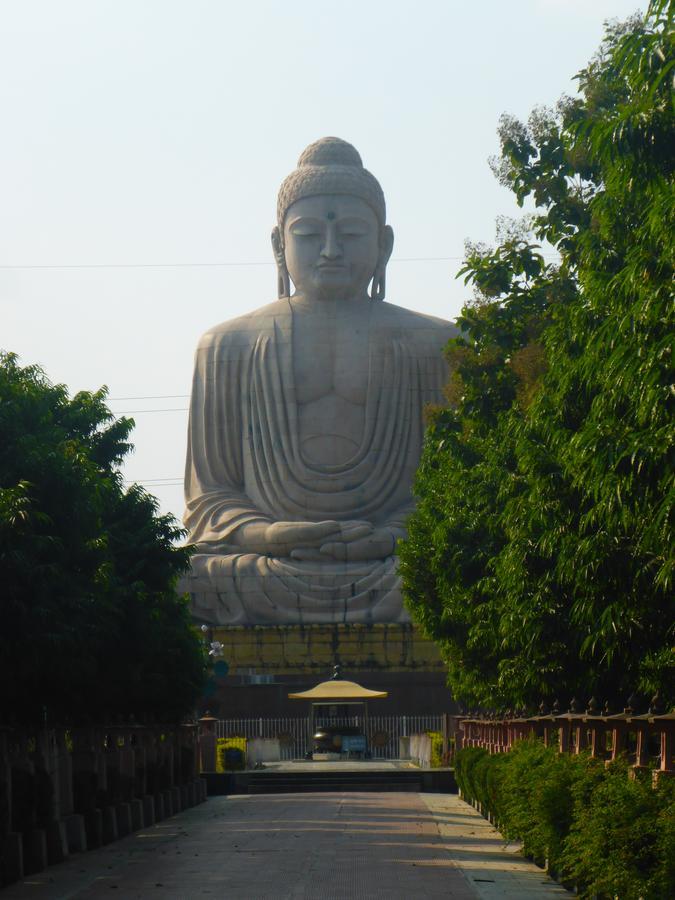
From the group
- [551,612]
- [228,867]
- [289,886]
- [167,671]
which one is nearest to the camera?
[289,886]

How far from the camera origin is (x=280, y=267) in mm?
40406

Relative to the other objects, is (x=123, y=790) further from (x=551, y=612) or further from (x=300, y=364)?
(x=300, y=364)

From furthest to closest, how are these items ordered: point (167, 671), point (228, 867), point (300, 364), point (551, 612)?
point (300, 364)
point (167, 671)
point (551, 612)
point (228, 867)

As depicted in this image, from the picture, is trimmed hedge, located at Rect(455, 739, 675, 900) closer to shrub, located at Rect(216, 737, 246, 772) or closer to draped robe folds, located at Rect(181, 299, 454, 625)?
shrub, located at Rect(216, 737, 246, 772)

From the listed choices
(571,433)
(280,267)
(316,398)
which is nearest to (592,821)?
(571,433)

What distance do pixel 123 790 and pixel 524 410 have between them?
607 centimetres

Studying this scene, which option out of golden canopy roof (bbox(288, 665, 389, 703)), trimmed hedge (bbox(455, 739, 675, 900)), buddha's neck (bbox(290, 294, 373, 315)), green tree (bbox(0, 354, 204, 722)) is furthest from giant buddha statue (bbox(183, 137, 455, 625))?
trimmed hedge (bbox(455, 739, 675, 900))

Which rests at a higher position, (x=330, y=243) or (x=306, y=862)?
(x=330, y=243)

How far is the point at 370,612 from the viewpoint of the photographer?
36031 mm

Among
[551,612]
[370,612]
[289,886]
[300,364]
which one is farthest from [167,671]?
[300,364]

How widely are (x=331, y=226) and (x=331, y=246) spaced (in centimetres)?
42

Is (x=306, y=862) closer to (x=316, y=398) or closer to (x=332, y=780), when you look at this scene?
(x=332, y=780)

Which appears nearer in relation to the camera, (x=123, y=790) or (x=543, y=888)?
(x=543, y=888)

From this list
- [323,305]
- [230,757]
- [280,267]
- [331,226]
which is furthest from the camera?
[280,267]
